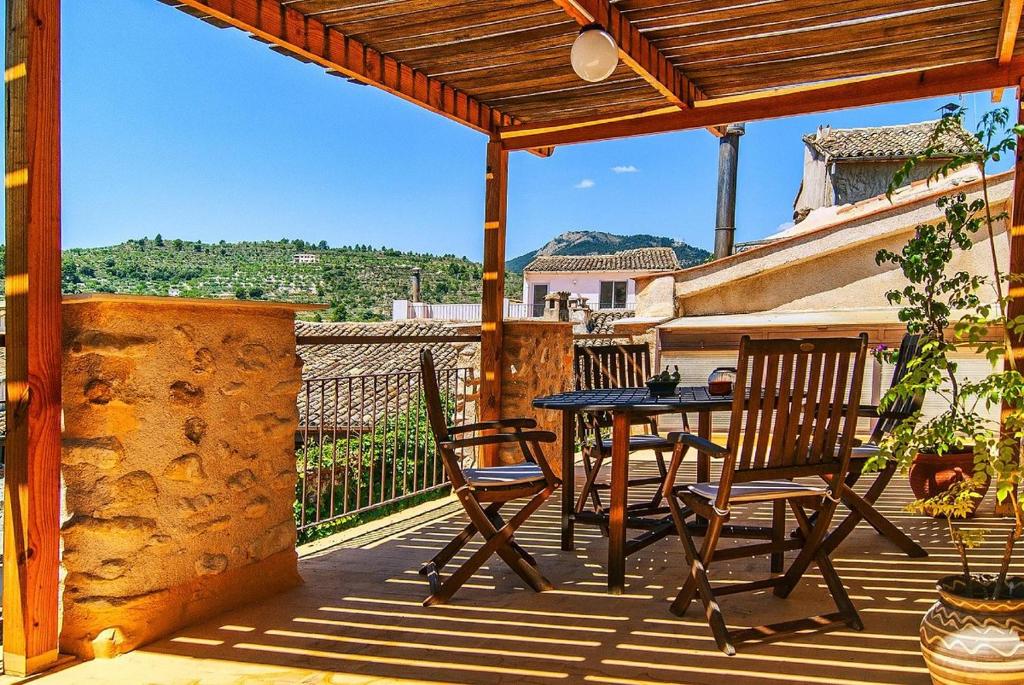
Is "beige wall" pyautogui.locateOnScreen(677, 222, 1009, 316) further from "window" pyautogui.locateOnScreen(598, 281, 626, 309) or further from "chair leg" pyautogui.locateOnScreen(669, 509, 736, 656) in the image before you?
"window" pyautogui.locateOnScreen(598, 281, 626, 309)

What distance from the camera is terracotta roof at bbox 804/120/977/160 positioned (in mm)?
19750

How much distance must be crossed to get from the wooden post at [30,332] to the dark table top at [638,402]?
1.80m

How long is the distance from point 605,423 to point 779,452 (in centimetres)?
170

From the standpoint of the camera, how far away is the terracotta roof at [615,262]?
132 feet

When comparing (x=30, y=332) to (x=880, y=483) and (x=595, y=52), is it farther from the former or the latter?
(x=880, y=483)

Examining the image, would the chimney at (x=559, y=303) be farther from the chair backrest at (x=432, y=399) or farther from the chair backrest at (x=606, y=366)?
the chair backrest at (x=432, y=399)

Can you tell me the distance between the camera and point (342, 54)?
409 centimetres

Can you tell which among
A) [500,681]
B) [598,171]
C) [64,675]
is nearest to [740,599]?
[500,681]

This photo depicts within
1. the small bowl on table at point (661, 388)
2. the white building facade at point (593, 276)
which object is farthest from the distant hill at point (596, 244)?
the small bowl on table at point (661, 388)

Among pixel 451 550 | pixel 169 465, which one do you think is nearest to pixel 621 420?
pixel 451 550

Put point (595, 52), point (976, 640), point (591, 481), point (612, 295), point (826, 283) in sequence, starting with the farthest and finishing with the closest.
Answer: point (612, 295)
point (826, 283)
point (591, 481)
point (595, 52)
point (976, 640)

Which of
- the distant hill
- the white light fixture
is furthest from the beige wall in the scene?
the distant hill

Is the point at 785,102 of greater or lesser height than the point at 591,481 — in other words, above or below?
above

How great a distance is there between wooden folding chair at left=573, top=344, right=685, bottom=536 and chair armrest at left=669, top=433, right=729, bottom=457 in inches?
32.4
